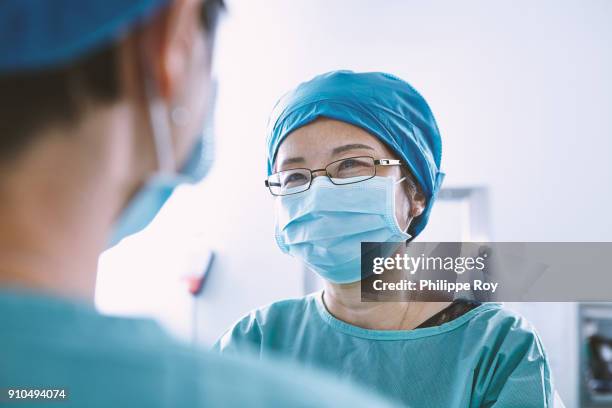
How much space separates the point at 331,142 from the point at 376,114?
11 cm

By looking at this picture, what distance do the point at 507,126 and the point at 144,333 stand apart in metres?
2.27

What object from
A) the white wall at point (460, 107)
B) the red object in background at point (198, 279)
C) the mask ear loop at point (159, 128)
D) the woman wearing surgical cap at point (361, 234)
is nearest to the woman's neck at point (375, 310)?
the woman wearing surgical cap at point (361, 234)

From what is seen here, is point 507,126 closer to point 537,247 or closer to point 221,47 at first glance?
point 537,247

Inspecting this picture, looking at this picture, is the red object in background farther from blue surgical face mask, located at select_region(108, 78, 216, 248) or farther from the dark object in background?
blue surgical face mask, located at select_region(108, 78, 216, 248)

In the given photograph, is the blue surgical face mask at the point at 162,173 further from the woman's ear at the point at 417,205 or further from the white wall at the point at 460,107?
the white wall at the point at 460,107

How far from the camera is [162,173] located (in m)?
0.49

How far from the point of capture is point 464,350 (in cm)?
107

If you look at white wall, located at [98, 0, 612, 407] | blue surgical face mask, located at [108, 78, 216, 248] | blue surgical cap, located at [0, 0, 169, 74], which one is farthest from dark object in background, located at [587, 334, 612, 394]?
blue surgical cap, located at [0, 0, 169, 74]

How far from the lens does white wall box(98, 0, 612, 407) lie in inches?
91.4

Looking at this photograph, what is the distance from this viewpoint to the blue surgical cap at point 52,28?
1.22ft

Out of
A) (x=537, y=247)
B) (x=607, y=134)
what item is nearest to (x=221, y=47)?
(x=537, y=247)

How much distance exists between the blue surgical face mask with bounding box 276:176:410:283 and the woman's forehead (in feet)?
0.19

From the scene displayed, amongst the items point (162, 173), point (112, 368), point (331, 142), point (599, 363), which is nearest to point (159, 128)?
point (162, 173)

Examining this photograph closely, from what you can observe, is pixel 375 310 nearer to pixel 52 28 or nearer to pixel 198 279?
pixel 52 28
